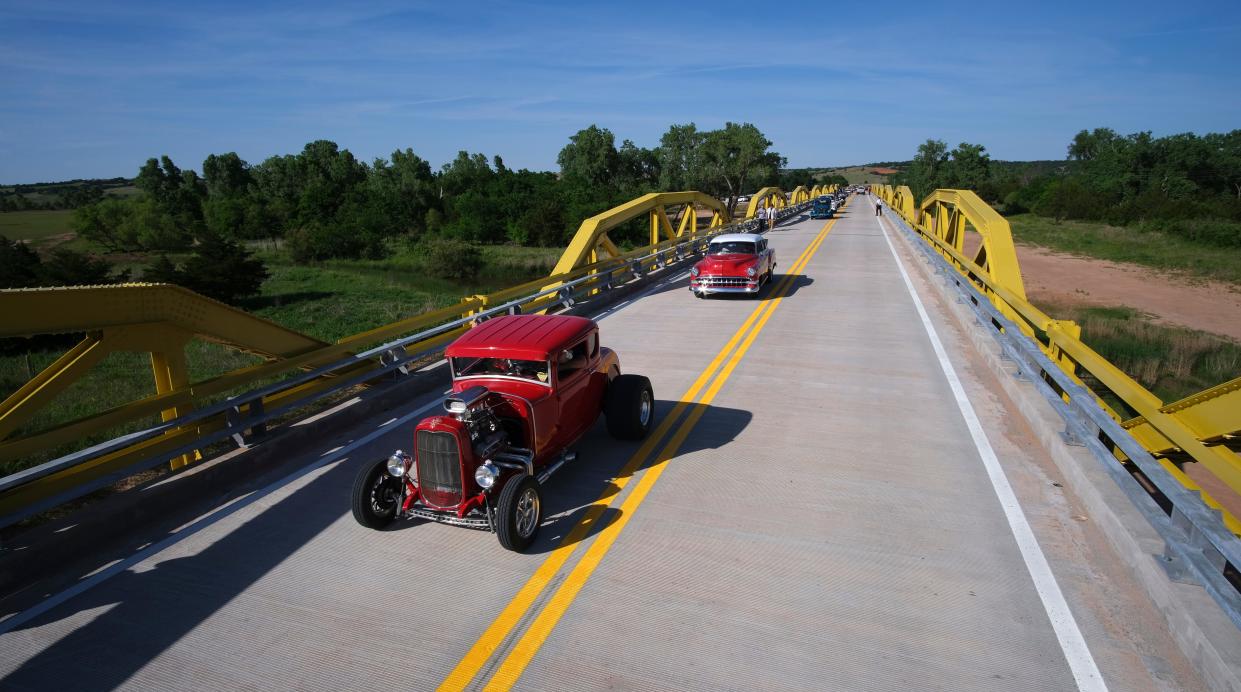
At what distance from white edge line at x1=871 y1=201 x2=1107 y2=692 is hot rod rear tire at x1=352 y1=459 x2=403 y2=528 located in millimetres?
5241

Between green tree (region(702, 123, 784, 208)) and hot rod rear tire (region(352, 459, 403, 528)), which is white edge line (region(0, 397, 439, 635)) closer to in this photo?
hot rod rear tire (region(352, 459, 403, 528))

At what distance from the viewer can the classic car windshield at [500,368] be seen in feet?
21.3

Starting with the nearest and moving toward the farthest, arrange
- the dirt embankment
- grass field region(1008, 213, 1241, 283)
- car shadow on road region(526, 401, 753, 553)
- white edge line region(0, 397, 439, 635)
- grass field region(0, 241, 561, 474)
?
white edge line region(0, 397, 439, 635)
car shadow on road region(526, 401, 753, 553)
grass field region(0, 241, 561, 474)
the dirt embankment
grass field region(1008, 213, 1241, 283)

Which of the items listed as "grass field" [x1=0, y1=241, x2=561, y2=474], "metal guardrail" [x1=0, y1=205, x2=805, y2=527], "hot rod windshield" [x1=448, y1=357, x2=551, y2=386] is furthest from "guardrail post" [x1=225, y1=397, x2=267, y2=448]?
"grass field" [x1=0, y1=241, x2=561, y2=474]

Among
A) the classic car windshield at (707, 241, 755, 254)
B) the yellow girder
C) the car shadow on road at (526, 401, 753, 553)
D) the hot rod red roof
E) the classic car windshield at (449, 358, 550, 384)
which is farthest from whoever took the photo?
the yellow girder

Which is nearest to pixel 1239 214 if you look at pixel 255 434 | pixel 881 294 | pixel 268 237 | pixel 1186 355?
pixel 1186 355

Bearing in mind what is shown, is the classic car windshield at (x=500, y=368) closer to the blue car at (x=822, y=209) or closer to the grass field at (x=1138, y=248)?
the grass field at (x=1138, y=248)

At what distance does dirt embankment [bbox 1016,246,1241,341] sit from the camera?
80.8 feet

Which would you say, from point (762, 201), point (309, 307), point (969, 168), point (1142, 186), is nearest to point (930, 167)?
point (969, 168)

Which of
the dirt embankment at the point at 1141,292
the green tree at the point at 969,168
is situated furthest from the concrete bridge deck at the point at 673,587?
the green tree at the point at 969,168

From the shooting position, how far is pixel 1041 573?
16.8ft

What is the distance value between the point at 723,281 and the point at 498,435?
12276mm

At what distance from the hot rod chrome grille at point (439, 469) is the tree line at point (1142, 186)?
59969 mm

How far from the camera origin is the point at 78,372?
5969mm
